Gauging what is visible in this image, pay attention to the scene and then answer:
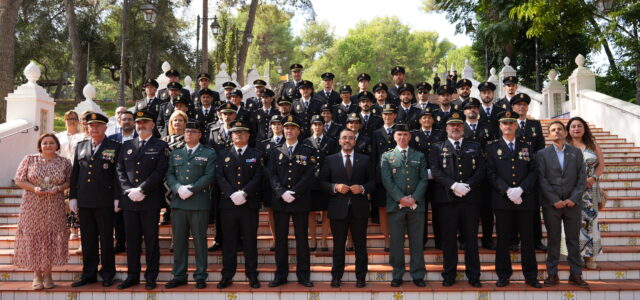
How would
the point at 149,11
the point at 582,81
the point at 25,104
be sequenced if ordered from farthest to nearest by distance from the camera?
1. the point at 582,81
2. the point at 149,11
3. the point at 25,104

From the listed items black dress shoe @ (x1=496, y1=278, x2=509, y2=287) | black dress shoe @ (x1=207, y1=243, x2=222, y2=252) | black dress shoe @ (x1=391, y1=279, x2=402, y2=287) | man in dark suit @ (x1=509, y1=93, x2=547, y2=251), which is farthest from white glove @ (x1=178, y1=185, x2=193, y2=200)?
man in dark suit @ (x1=509, y1=93, x2=547, y2=251)

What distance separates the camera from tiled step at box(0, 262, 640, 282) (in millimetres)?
6012

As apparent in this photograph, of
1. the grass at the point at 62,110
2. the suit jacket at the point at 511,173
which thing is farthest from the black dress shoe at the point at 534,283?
the grass at the point at 62,110

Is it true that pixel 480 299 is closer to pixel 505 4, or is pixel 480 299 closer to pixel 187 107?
pixel 187 107

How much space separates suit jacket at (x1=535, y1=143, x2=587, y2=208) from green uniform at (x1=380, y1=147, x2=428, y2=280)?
1.40 metres

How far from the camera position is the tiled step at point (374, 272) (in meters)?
6.01

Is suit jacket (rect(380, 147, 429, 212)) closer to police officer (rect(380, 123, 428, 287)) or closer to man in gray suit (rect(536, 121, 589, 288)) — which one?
police officer (rect(380, 123, 428, 287))

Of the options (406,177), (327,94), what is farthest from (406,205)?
(327,94)

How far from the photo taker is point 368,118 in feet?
25.3

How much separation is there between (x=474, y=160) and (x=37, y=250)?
5302 mm

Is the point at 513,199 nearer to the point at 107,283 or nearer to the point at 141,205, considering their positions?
the point at 141,205

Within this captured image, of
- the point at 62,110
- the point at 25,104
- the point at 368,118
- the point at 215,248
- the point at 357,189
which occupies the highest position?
the point at 62,110

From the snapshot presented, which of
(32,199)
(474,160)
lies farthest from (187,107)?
(474,160)

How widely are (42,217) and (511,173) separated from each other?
18.4ft
